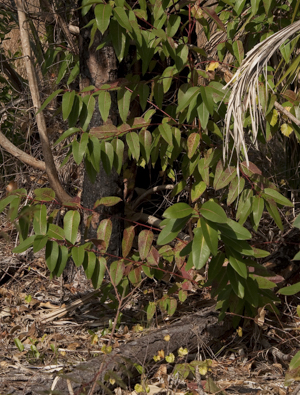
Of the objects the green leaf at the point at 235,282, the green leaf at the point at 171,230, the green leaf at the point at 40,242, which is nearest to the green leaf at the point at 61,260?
the green leaf at the point at 40,242

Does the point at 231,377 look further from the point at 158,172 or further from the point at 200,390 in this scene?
the point at 158,172

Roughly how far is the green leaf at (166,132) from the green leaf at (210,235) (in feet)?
1.46

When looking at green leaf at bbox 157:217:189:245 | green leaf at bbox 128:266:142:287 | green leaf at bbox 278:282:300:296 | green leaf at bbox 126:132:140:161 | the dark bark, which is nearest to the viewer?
green leaf at bbox 278:282:300:296

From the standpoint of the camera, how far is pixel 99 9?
6.64 ft

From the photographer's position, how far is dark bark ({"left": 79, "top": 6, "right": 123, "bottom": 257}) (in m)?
2.99

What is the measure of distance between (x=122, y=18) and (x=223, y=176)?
0.78 m

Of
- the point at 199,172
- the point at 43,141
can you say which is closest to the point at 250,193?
the point at 199,172

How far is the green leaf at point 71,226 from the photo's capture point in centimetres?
224

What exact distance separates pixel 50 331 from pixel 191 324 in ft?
2.83

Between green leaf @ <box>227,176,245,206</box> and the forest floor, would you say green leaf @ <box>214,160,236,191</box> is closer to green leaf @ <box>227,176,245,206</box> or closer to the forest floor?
green leaf @ <box>227,176,245,206</box>

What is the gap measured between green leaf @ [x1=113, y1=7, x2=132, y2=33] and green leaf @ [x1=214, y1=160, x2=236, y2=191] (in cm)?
71

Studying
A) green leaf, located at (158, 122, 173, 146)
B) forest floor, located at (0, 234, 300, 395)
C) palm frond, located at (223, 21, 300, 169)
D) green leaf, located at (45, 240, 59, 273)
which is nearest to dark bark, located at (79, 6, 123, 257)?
forest floor, located at (0, 234, 300, 395)

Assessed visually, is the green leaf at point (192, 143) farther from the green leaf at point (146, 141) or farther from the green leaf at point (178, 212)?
the green leaf at point (178, 212)

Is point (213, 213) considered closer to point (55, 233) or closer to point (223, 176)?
point (223, 176)
